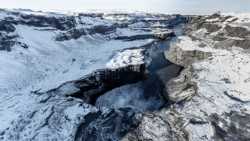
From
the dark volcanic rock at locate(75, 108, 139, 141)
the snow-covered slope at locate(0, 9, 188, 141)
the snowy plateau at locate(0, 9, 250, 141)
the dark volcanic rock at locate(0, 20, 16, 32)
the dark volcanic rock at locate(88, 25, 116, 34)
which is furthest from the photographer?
the dark volcanic rock at locate(88, 25, 116, 34)

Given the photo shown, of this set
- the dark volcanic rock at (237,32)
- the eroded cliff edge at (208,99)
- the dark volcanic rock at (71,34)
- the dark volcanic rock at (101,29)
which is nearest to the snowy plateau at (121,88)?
the eroded cliff edge at (208,99)

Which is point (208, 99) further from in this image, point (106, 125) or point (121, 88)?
point (121, 88)

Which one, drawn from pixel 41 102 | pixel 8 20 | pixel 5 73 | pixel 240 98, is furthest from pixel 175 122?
pixel 8 20

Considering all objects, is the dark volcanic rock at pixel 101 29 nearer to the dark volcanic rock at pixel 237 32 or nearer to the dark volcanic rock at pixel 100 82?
the dark volcanic rock at pixel 237 32

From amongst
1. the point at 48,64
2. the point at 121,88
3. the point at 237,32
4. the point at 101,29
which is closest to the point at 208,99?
the point at 121,88

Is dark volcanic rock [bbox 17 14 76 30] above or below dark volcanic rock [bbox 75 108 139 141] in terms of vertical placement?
above

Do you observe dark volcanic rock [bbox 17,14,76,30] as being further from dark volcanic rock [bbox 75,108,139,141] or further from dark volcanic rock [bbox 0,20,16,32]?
dark volcanic rock [bbox 75,108,139,141]

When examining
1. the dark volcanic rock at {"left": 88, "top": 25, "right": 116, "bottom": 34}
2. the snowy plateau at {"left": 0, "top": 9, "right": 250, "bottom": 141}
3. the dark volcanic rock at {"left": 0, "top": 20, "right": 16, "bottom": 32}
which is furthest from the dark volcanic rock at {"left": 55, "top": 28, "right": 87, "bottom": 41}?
→ the dark volcanic rock at {"left": 0, "top": 20, "right": 16, "bottom": 32}
